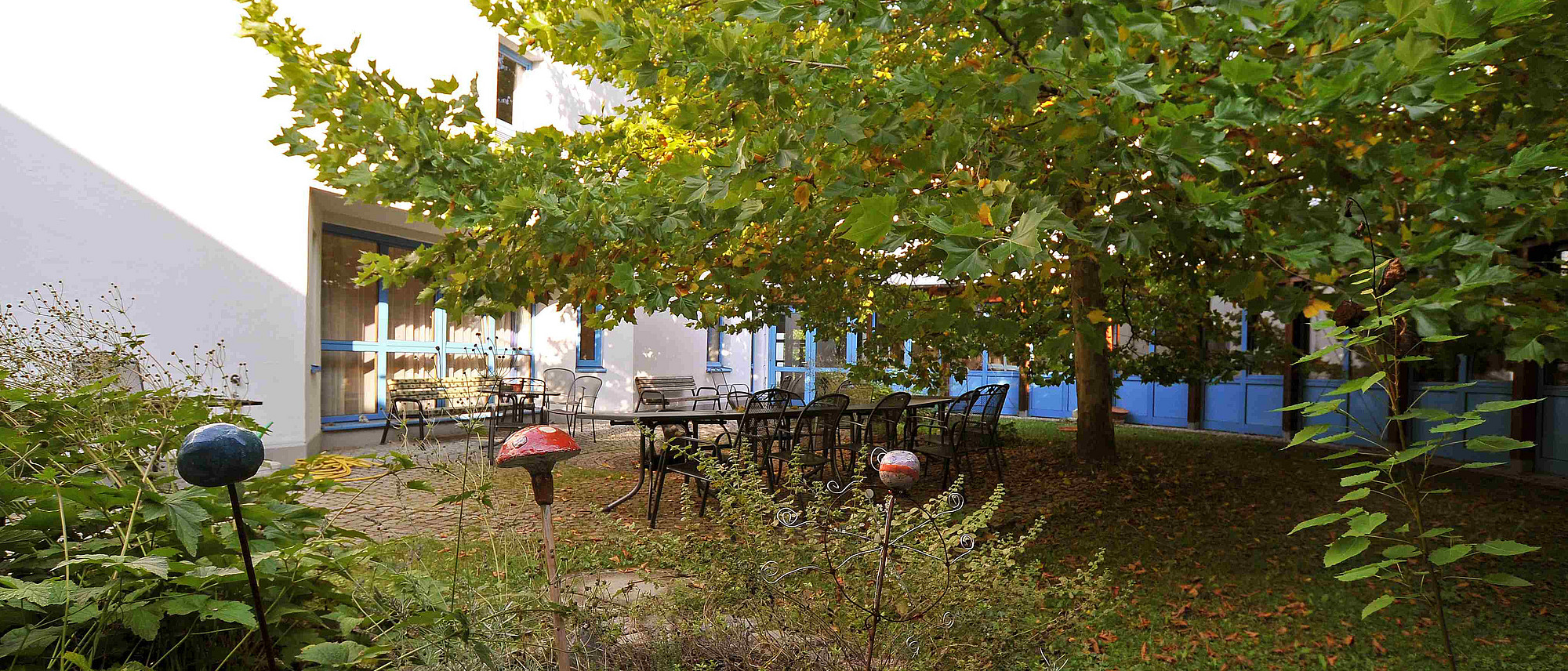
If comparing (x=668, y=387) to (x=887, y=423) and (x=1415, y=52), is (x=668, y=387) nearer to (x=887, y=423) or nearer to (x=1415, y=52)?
(x=887, y=423)

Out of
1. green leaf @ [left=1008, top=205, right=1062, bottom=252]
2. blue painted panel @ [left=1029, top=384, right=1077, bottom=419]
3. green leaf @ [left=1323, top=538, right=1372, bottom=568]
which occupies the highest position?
green leaf @ [left=1008, top=205, right=1062, bottom=252]

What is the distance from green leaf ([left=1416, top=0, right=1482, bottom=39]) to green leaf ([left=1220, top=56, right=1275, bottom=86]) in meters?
0.32

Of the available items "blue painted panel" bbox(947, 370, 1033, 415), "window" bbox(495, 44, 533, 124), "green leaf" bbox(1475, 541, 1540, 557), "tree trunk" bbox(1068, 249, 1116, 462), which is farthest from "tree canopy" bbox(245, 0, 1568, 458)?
"blue painted panel" bbox(947, 370, 1033, 415)

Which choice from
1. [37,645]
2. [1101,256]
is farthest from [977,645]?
[37,645]

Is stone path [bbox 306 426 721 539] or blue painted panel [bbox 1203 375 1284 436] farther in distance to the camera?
blue painted panel [bbox 1203 375 1284 436]

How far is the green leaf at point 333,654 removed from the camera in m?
1.45

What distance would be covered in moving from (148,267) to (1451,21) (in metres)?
8.44

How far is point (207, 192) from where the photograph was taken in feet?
22.7

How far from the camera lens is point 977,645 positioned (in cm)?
229

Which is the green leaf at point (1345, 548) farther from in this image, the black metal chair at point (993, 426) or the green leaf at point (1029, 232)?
the black metal chair at point (993, 426)

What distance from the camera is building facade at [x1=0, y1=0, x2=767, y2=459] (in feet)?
19.9

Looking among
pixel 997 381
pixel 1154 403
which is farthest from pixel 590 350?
pixel 1154 403

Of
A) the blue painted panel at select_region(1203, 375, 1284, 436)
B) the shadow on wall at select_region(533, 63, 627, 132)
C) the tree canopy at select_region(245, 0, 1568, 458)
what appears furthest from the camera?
the blue painted panel at select_region(1203, 375, 1284, 436)

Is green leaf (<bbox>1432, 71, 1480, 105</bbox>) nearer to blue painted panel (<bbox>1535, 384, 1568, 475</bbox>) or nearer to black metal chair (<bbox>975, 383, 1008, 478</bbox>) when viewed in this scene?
black metal chair (<bbox>975, 383, 1008, 478</bbox>)
